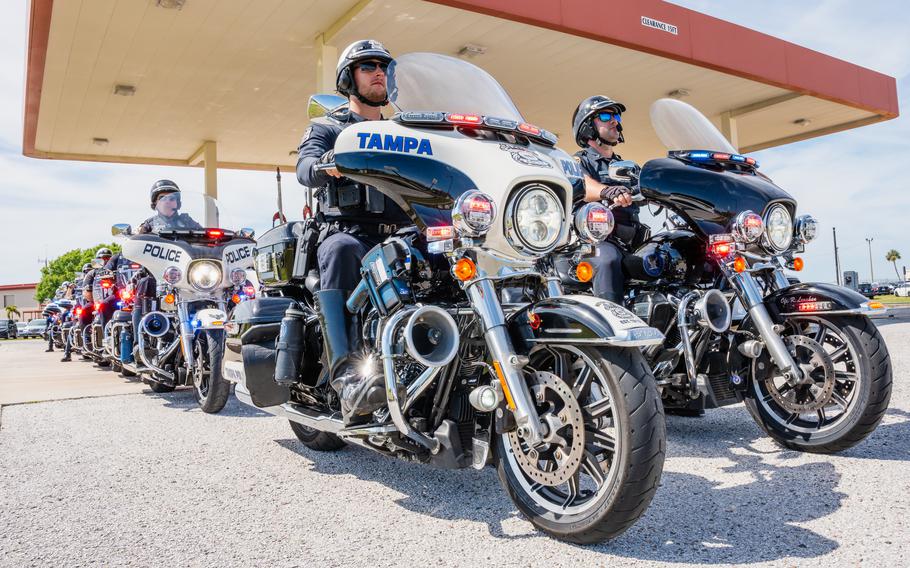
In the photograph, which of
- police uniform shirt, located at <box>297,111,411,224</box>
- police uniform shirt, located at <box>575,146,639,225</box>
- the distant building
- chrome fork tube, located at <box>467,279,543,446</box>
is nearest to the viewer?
chrome fork tube, located at <box>467,279,543,446</box>

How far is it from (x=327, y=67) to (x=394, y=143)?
25.2 feet

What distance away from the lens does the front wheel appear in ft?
7.07

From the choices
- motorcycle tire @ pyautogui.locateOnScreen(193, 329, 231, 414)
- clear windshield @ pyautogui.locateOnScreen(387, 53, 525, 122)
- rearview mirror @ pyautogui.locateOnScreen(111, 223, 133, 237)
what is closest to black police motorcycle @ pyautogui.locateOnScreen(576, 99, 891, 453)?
clear windshield @ pyautogui.locateOnScreen(387, 53, 525, 122)

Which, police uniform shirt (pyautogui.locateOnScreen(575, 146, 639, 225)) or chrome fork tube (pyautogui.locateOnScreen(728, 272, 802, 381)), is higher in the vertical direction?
police uniform shirt (pyautogui.locateOnScreen(575, 146, 639, 225))

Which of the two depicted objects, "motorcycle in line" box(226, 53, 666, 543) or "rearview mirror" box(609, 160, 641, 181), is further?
"rearview mirror" box(609, 160, 641, 181)

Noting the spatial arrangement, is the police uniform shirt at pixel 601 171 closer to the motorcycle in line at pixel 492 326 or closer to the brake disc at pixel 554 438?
the motorcycle in line at pixel 492 326

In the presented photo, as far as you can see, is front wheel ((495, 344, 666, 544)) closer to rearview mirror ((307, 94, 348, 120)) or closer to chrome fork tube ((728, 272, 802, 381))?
chrome fork tube ((728, 272, 802, 381))

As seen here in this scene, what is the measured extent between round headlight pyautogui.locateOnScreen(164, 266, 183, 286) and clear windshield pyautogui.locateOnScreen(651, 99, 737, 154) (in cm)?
439

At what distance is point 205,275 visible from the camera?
21.1 ft

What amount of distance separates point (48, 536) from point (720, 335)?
3.29 metres

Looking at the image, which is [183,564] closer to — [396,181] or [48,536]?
[48,536]

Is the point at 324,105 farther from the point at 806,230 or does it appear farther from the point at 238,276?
the point at 238,276

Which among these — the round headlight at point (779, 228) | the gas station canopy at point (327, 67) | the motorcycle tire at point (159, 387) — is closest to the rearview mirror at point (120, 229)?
the motorcycle tire at point (159, 387)

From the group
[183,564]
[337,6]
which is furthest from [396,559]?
[337,6]
